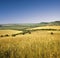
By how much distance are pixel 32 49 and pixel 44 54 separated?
1.84 metres

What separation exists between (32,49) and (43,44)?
1740 mm

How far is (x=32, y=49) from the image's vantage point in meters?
17.1

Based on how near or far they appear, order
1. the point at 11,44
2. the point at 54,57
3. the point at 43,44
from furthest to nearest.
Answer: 1. the point at 11,44
2. the point at 43,44
3. the point at 54,57

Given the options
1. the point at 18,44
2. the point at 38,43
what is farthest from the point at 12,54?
the point at 38,43

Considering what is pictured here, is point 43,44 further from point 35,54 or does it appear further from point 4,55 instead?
point 4,55

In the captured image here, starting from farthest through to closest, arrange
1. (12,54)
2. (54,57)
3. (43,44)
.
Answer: (43,44), (12,54), (54,57)

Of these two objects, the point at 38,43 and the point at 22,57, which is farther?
the point at 38,43

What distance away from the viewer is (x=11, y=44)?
19.0m

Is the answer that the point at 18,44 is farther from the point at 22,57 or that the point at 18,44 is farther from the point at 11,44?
the point at 22,57

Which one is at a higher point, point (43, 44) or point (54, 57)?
point (43, 44)

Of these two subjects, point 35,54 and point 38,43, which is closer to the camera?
point 35,54

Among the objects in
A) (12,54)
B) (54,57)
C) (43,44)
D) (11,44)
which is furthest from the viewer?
(11,44)

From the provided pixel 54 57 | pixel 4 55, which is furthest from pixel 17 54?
pixel 54 57

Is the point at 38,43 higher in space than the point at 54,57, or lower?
higher
